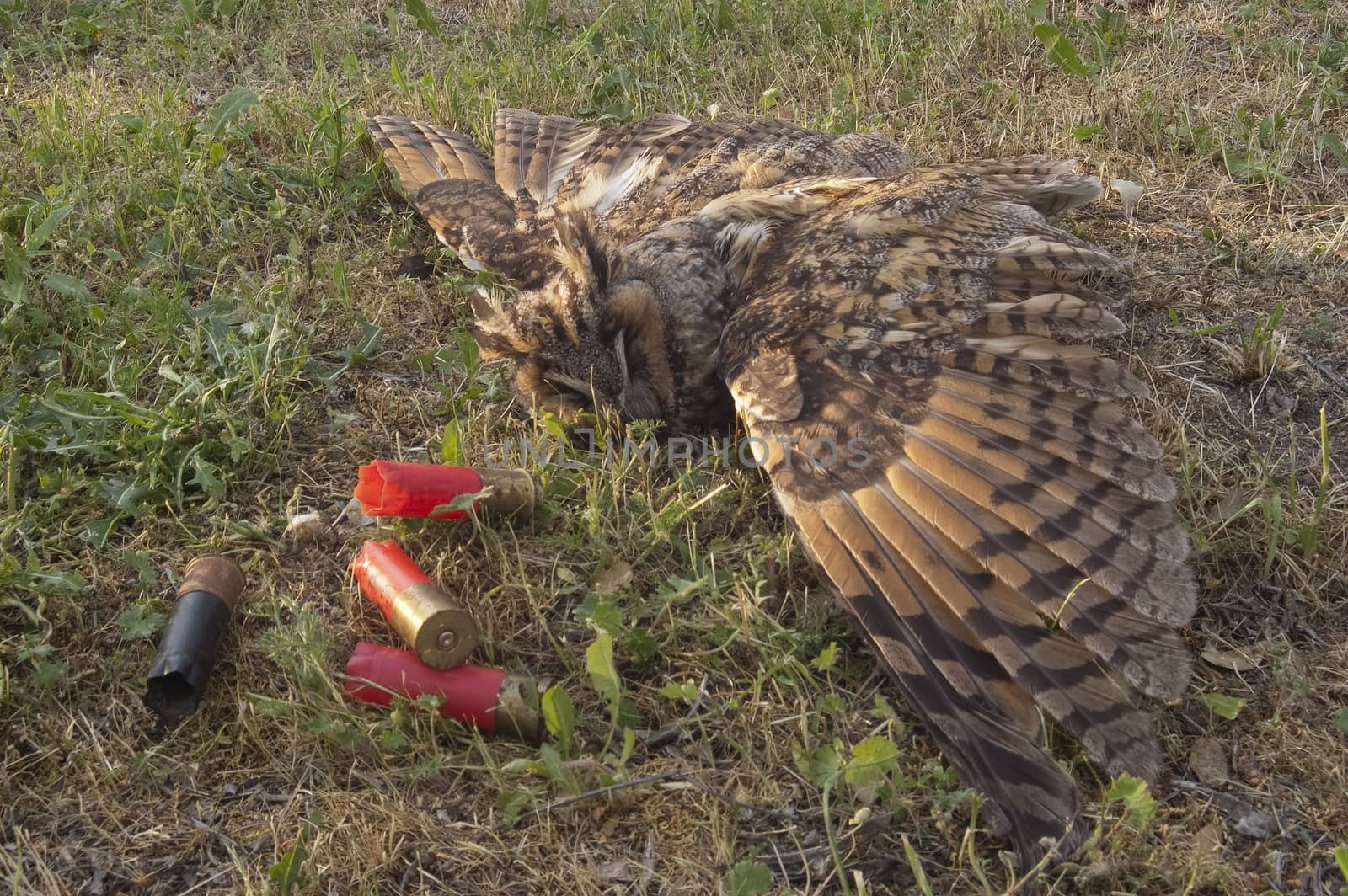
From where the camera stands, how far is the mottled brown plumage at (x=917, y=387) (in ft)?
9.16

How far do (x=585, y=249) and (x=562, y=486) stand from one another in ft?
2.63

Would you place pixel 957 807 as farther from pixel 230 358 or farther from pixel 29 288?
pixel 29 288

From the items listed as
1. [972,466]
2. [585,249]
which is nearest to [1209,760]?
[972,466]

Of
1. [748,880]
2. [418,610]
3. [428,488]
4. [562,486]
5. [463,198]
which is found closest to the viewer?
[748,880]

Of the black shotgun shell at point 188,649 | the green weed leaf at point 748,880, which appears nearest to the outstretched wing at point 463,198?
the black shotgun shell at point 188,649

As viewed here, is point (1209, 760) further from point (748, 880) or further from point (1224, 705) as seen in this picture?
point (748, 880)

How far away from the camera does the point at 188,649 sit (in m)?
2.89

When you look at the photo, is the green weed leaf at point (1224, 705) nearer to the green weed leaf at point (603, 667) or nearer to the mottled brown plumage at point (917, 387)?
the mottled brown plumage at point (917, 387)

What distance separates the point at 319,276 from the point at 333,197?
542 millimetres

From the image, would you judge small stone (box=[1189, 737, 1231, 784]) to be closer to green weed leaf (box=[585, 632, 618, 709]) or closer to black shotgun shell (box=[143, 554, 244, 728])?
green weed leaf (box=[585, 632, 618, 709])

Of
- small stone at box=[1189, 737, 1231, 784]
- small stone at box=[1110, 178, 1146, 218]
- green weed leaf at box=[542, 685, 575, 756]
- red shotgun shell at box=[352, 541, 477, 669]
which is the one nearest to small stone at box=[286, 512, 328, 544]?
red shotgun shell at box=[352, 541, 477, 669]

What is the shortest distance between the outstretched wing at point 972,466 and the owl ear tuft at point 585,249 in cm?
42

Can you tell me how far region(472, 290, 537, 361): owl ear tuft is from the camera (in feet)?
12.2

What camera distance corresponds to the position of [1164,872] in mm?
2527
